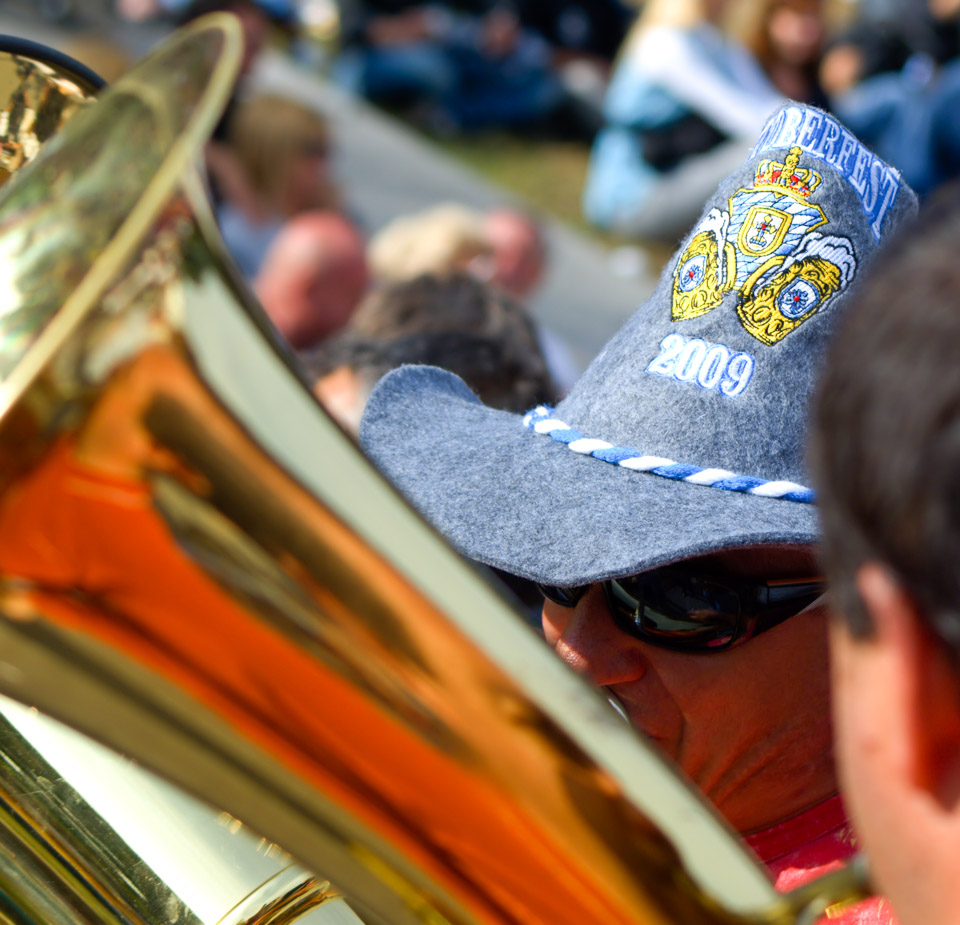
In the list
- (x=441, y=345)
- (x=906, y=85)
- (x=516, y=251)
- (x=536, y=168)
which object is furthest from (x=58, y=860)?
(x=536, y=168)

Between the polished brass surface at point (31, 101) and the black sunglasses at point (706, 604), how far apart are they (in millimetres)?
750

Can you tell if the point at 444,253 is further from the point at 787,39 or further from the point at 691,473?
the point at 787,39

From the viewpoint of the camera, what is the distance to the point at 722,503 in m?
1.10

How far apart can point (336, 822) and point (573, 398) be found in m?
0.65

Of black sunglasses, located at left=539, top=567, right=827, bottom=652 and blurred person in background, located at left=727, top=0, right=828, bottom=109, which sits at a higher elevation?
blurred person in background, located at left=727, top=0, right=828, bottom=109

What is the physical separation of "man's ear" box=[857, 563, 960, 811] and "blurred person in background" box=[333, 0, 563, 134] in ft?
26.3

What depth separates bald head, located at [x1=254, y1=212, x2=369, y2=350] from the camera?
11.7ft

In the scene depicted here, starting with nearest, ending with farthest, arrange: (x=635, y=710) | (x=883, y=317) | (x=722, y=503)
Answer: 1. (x=883, y=317)
2. (x=722, y=503)
3. (x=635, y=710)

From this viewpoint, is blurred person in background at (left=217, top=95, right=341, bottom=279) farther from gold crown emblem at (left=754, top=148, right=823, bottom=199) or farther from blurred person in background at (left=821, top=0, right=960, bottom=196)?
gold crown emblem at (left=754, top=148, right=823, bottom=199)

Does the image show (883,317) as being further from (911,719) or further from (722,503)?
(722,503)

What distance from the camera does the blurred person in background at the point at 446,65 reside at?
829 cm

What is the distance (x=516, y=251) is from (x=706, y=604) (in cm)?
358

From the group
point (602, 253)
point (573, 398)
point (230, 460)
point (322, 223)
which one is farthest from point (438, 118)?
point (230, 460)

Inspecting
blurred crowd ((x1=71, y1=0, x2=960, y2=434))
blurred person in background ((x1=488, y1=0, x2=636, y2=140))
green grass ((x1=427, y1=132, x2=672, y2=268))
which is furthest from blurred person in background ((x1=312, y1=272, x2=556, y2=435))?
blurred person in background ((x1=488, y1=0, x2=636, y2=140))
